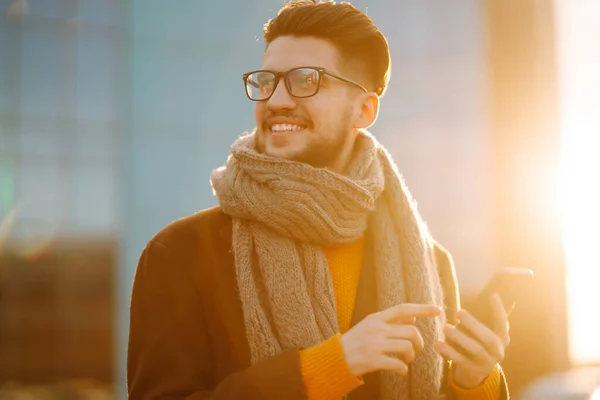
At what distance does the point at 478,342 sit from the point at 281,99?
0.93 meters

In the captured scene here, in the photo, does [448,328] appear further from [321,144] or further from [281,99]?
[281,99]

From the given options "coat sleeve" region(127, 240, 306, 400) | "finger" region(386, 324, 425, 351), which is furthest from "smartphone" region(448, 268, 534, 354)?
"coat sleeve" region(127, 240, 306, 400)

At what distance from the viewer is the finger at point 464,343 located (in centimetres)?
180

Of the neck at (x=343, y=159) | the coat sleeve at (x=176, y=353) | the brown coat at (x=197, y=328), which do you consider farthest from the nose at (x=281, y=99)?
the coat sleeve at (x=176, y=353)

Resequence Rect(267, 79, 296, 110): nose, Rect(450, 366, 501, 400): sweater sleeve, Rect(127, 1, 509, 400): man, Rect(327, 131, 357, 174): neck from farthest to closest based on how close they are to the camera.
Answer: Rect(327, 131, 357, 174): neck, Rect(267, 79, 296, 110): nose, Rect(450, 366, 501, 400): sweater sleeve, Rect(127, 1, 509, 400): man

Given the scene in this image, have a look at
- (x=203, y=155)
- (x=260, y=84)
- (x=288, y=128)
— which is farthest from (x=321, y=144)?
(x=203, y=155)

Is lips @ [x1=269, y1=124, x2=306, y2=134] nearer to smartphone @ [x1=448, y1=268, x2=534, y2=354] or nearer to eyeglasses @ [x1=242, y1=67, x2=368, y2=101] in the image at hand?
eyeglasses @ [x1=242, y1=67, x2=368, y2=101]

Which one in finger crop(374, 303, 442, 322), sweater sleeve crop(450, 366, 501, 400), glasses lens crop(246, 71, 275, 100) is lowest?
sweater sleeve crop(450, 366, 501, 400)

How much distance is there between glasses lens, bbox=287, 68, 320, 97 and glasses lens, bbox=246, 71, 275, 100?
0.21ft

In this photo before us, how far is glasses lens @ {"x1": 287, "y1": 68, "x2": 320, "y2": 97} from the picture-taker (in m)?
2.13

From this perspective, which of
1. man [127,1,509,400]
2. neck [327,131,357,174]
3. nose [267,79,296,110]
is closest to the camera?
man [127,1,509,400]

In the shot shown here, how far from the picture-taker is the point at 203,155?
23.9 ft

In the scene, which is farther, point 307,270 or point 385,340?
point 307,270

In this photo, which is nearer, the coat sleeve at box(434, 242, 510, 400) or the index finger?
the index finger
